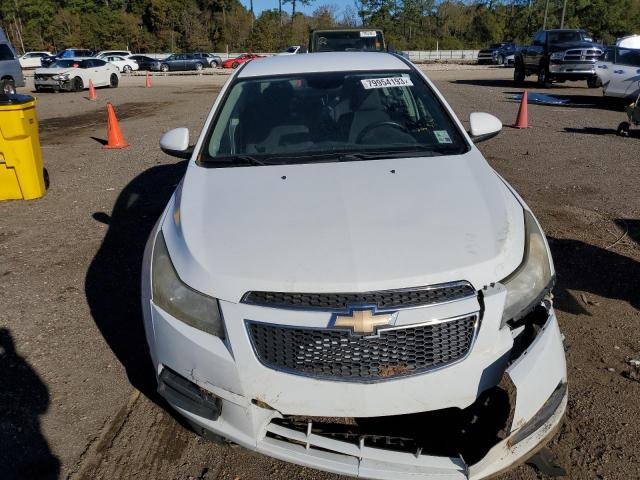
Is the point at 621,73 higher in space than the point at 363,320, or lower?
lower

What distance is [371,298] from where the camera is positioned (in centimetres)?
220

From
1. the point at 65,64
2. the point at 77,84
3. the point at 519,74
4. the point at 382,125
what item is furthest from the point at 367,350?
the point at 65,64

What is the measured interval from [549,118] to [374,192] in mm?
12085

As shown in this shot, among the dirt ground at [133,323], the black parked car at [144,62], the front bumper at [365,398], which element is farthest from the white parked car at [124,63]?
the front bumper at [365,398]

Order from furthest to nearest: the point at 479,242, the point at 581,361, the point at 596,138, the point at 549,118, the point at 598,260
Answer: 1. the point at 549,118
2. the point at 596,138
3. the point at 598,260
4. the point at 581,361
5. the point at 479,242

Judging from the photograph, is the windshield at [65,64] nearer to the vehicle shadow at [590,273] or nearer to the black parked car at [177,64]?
the black parked car at [177,64]

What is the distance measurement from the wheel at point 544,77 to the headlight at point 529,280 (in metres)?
21.2

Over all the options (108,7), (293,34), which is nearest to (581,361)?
(293,34)

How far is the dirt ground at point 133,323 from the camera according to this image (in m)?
2.68

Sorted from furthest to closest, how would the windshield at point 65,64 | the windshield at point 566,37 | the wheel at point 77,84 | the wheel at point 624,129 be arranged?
the windshield at point 65,64 → the wheel at point 77,84 → the windshield at point 566,37 → the wheel at point 624,129

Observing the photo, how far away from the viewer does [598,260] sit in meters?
4.87

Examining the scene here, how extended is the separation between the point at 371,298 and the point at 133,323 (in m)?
2.33

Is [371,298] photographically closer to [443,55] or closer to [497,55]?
[497,55]

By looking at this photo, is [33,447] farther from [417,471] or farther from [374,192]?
[374,192]
